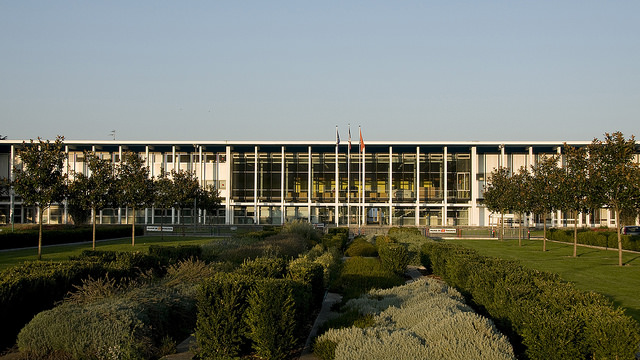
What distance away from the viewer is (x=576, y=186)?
27.0m

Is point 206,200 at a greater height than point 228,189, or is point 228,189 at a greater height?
point 228,189

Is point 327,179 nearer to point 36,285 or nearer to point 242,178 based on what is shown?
point 242,178

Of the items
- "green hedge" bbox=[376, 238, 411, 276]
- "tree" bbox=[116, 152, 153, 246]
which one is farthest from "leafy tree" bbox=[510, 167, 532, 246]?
"tree" bbox=[116, 152, 153, 246]

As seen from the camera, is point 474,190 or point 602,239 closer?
point 602,239

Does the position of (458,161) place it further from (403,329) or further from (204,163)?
(403,329)

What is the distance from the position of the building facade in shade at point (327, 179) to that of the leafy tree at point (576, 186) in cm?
3770

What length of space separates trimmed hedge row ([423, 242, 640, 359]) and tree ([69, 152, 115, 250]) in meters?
24.1

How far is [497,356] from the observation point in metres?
6.51

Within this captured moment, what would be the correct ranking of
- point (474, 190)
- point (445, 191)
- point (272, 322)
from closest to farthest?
1. point (272, 322)
2. point (445, 191)
3. point (474, 190)

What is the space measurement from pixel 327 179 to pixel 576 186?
144 feet

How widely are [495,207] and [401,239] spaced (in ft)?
55.5

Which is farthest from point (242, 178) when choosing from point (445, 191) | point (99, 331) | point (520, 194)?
point (99, 331)

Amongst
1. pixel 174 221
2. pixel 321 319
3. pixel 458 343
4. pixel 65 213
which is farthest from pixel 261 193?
pixel 458 343

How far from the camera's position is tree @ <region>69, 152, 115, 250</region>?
2970 cm
